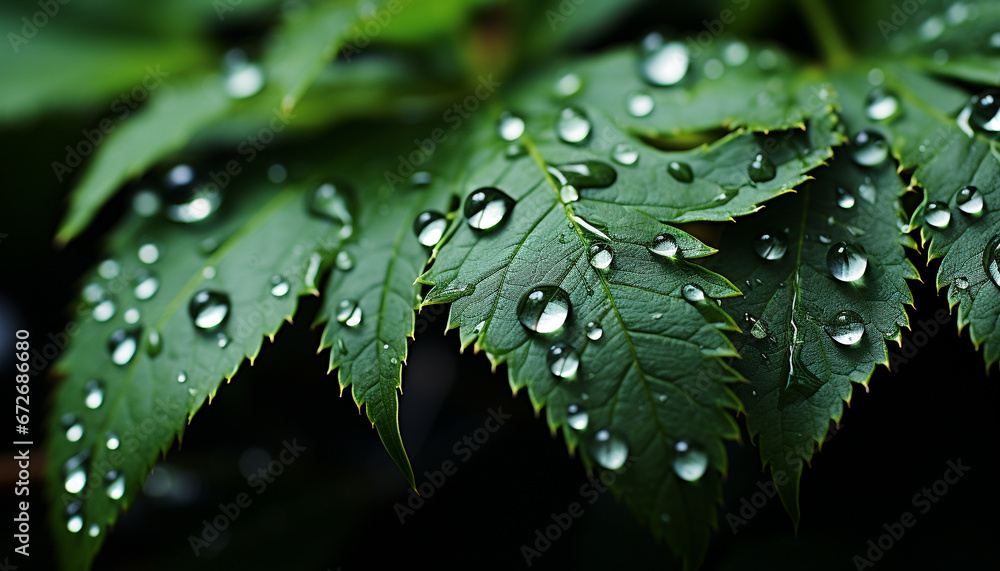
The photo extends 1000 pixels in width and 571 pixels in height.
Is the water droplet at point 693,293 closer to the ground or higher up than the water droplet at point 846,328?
higher up

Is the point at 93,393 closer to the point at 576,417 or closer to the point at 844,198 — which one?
the point at 576,417

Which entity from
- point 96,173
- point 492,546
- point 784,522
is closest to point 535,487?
point 492,546

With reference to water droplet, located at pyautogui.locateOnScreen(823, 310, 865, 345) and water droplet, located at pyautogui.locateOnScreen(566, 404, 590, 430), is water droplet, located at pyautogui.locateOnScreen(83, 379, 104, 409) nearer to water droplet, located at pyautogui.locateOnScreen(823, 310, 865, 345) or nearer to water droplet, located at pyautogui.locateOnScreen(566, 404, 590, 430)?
water droplet, located at pyautogui.locateOnScreen(566, 404, 590, 430)

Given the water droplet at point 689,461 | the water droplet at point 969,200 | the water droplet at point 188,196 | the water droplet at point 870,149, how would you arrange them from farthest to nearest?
1. the water droplet at point 188,196
2. the water droplet at point 870,149
3. the water droplet at point 969,200
4. the water droplet at point 689,461

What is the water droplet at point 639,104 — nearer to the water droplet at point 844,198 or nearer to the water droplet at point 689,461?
the water droplet at point 844,198

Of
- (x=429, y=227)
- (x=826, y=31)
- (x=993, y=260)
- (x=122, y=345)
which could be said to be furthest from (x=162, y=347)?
(x=826, y=31)

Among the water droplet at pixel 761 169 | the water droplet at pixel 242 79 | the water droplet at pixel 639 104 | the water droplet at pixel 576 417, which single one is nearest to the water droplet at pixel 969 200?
the water droplet at pixel 761 169

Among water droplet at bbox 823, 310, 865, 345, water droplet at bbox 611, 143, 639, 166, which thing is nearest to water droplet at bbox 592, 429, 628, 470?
water droplet at bbox 823, 310, 865, 345
